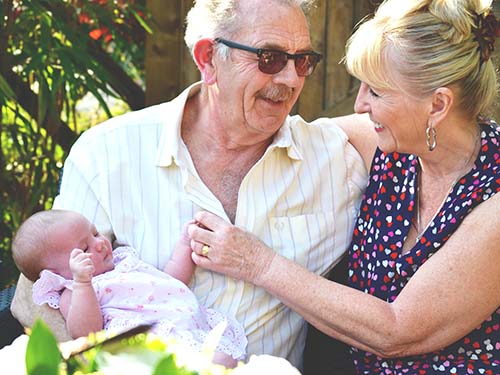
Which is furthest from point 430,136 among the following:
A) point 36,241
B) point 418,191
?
point 36,241

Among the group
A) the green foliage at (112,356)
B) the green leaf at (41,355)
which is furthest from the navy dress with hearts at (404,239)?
the green leaf at (41,355)

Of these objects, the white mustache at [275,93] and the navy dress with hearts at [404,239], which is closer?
the navy dress with hearts at [404,239]

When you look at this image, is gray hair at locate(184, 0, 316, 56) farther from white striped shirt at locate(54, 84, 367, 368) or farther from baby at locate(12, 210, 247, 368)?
baby at locate(12, 210, 247, 368)

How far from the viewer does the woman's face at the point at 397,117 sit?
102 inches

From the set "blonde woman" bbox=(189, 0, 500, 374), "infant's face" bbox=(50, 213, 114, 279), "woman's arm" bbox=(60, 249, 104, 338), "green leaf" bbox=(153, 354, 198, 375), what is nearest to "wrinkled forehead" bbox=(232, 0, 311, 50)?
"blonde woman" bbox=(189, 0, 500, 374)

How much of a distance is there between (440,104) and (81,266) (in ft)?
3.60

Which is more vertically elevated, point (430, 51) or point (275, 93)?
point (430, 51)

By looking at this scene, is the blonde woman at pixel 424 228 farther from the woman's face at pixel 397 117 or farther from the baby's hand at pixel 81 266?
the baby's hand at pixel 81 266

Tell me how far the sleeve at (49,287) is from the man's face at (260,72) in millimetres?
747

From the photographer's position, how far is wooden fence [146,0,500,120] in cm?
432

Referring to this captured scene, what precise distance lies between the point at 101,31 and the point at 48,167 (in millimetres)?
850

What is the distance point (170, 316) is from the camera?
8.39 ft

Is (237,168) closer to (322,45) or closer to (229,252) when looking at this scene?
(229,252)

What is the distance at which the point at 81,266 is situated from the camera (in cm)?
240
